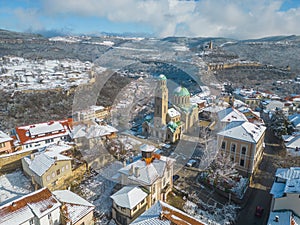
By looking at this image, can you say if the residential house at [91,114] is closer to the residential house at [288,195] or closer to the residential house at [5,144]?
the residential house at [5,144]

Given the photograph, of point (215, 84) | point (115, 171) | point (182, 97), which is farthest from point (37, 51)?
point (115, 171)

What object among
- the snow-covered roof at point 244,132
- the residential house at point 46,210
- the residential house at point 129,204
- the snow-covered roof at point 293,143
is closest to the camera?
the residential house at point 46,210

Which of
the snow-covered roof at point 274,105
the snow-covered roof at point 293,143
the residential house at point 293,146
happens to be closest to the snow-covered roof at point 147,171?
the residential house at point 293,146

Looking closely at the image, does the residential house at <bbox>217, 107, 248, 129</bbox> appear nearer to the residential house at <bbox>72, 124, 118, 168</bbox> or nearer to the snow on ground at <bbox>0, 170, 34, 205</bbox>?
the residential house at <bbox>72, 124, 118, 168</bbox>

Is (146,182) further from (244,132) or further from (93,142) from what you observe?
(93,142)

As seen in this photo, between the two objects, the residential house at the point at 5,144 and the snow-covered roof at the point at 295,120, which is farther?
the snow-covered roof at the point at 295,120

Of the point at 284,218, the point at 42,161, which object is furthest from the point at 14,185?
the point at 284,218
